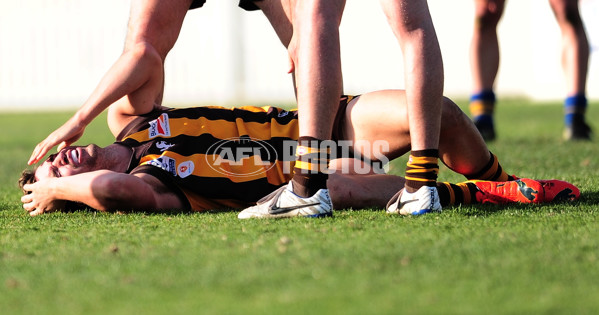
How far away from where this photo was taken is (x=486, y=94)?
5.93 metres

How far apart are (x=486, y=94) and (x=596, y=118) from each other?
3005 millimetres

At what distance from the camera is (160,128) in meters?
3.47

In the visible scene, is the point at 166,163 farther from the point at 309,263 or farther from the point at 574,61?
the point at 574,61

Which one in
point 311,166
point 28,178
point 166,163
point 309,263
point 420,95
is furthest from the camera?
point 28,178

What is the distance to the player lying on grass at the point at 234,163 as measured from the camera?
3195 mm

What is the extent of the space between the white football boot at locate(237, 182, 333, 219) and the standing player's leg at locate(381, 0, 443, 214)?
28 cm

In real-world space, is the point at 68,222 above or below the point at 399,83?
above

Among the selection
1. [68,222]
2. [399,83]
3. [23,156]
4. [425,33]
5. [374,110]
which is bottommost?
[399,83]

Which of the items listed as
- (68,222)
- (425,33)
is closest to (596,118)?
(425,33)

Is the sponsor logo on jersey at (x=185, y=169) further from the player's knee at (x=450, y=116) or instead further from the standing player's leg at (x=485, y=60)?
the standing player's leg at (x=485, y=60)

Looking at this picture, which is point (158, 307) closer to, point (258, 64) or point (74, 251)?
point (74, 251)

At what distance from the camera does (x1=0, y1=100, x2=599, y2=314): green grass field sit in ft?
5.85

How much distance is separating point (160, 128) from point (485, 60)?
319cm

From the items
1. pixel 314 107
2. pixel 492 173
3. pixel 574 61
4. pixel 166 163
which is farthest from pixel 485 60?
pixel 314 107
